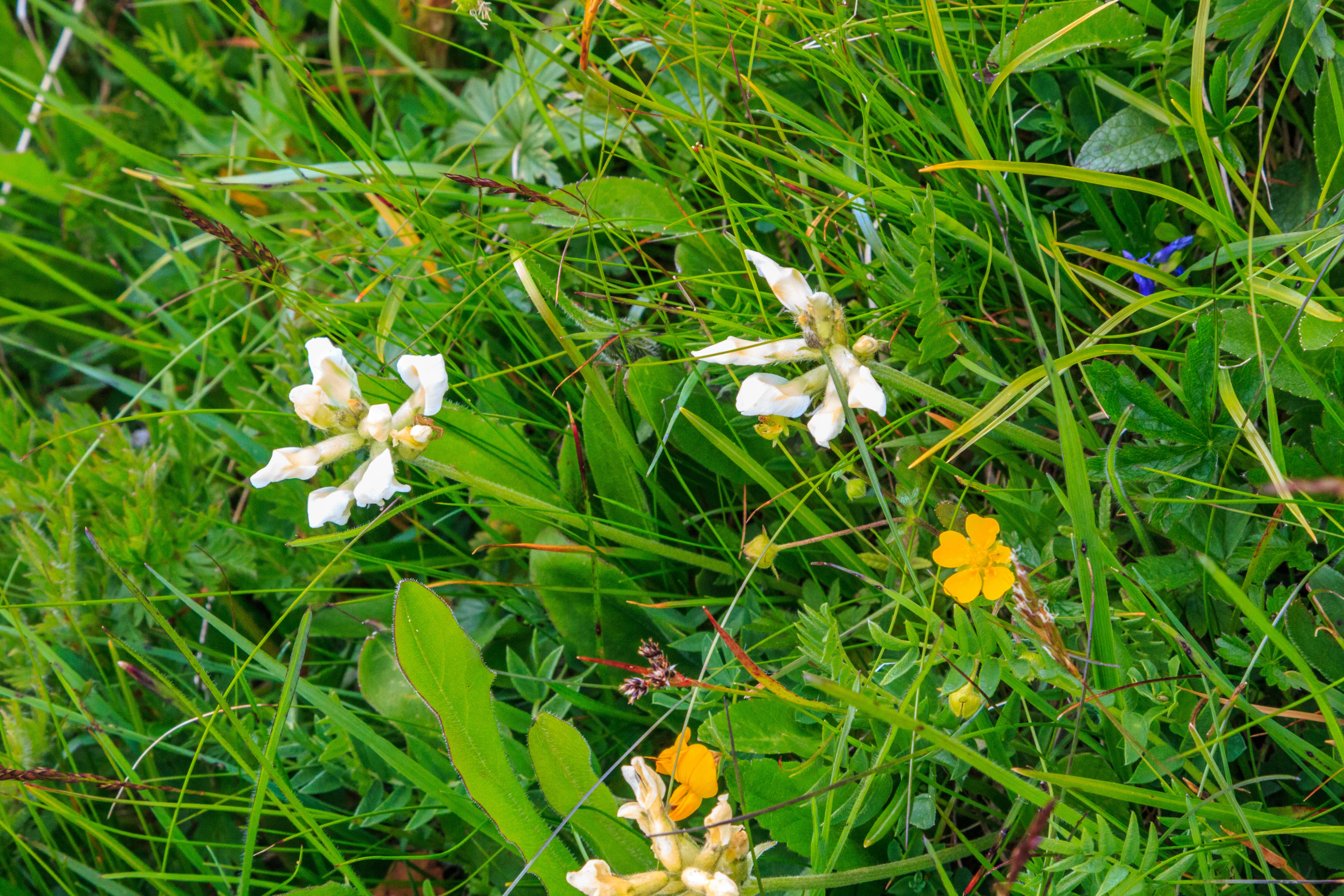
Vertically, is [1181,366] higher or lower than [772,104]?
lower

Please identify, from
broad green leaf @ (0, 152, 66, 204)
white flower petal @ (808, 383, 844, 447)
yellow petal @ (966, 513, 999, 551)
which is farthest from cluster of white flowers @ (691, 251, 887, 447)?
broad green leaf @ (0, 152, 66, 204)

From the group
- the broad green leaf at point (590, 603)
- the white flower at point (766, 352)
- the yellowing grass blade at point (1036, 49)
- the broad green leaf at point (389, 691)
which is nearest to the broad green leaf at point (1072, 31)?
the yellowing grass blade at point (1036, 49)

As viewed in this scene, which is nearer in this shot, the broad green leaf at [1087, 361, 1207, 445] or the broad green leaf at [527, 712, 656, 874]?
the broad green leaf at [1087, 361, 1207, 445]

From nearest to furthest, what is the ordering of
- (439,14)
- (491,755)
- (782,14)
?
(491,755) < (782,14) < (439,14)

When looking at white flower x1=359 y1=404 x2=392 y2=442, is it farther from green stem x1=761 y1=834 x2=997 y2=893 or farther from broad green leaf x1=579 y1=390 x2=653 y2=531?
green stem x1=761 y1=834 x2=997 y2=893

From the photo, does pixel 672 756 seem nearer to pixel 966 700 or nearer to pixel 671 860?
pixel 671 860

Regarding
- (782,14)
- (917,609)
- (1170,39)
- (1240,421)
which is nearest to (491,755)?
(917,609)

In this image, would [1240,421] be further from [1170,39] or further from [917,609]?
[1170,39]

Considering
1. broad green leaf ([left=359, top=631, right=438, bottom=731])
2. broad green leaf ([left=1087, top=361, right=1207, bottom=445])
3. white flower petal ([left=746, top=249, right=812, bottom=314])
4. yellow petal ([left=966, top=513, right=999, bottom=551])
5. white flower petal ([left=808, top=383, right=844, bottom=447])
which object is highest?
white flower petal ([left=746, top=249, right=812, bottom=314])
